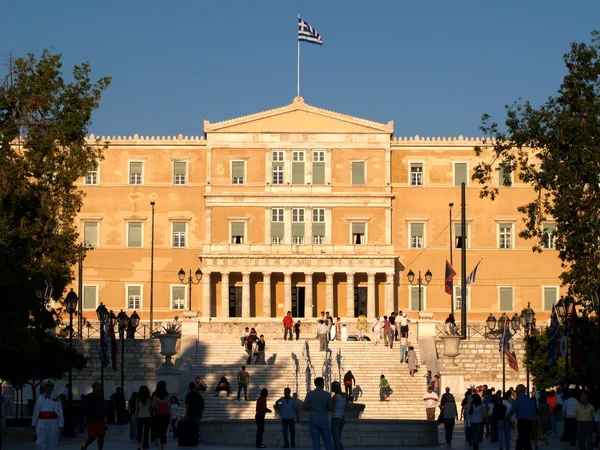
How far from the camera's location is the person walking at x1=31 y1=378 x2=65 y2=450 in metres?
23.1

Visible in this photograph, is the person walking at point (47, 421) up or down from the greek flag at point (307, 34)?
down

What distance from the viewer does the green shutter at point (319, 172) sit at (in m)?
67.5

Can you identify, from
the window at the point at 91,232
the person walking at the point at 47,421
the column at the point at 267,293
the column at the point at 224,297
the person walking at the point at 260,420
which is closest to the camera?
the person walking at the point at 47,421

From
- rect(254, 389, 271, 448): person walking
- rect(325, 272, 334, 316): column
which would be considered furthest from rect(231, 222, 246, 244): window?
rect(254, 389, 271, 448): person walking

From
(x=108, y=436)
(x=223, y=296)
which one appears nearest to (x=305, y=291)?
(x=223, y=296)

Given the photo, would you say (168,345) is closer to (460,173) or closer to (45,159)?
(45,159)

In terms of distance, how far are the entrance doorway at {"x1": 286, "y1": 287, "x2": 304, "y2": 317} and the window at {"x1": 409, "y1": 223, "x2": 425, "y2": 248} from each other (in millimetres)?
6398

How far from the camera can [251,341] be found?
46344 mm

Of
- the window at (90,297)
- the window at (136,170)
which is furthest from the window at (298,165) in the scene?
the window at (90,297)

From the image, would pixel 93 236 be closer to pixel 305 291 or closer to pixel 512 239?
pixel 305 291

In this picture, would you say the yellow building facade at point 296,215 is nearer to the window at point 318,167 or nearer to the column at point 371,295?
the window at point 318,167

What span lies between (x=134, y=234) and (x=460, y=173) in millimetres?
17666

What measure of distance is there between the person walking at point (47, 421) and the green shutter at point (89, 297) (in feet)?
143

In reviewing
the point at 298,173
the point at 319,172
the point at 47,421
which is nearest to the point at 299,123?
the point at 298,173
